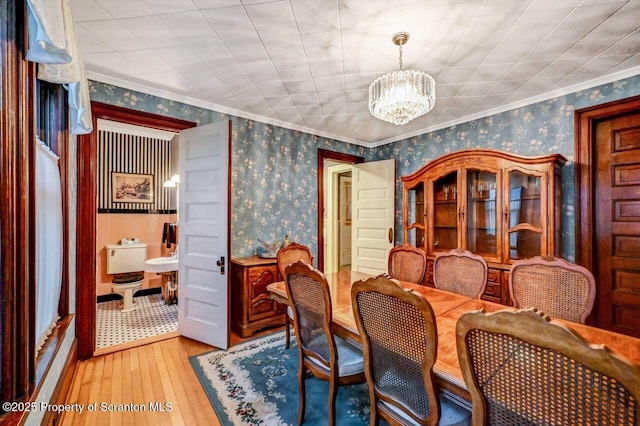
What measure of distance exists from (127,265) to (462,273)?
4513 millimetres

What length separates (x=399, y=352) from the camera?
116 cm

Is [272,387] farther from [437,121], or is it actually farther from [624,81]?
[624,81]

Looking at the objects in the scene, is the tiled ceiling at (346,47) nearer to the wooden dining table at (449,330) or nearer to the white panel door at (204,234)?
the white panel door at (204,234)

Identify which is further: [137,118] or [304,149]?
[304,149]

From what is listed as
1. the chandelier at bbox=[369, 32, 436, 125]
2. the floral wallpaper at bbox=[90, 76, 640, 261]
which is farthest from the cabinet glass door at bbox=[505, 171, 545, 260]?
the chandelier at bbox=[369, 32, 436, 125]

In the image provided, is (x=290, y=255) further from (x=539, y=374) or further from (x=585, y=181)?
(x=585, y=181)

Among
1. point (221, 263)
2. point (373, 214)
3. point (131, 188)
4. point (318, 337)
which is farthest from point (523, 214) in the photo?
point (131, 188)

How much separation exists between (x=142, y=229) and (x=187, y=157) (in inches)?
91.3

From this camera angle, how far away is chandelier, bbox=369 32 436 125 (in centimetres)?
181

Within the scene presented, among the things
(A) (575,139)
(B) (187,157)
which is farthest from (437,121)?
(B) (187,157)

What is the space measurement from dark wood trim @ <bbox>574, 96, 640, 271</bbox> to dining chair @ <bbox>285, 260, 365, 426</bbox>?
2.45 metres

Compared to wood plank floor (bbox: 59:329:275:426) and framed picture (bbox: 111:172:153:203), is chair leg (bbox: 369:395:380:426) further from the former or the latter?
framed picture (bbox: 111:172:153:203)

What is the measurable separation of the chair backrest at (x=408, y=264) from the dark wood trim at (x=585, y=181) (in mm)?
1543

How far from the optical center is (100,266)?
405cm
